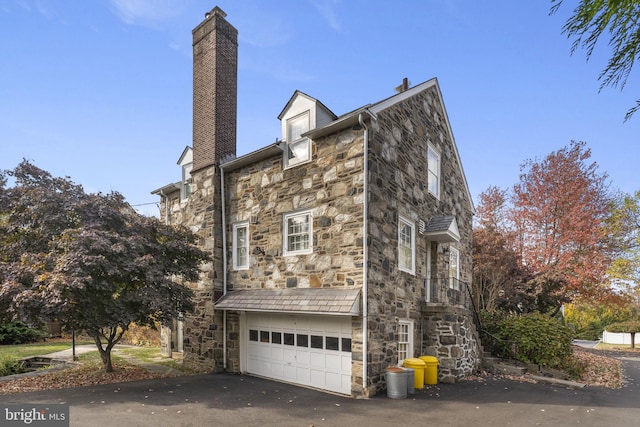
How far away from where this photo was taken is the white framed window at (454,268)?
1465 centimetres

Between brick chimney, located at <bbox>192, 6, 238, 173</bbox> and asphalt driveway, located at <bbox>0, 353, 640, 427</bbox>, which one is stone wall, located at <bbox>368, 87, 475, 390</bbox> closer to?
asphalt driveway, located at <bbox>0, 353, 640, 427</bbox>

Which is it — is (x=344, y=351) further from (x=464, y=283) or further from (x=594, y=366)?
(x=594, y=366)

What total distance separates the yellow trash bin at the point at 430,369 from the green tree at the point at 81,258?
6727mm

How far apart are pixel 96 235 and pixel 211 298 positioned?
4213mm

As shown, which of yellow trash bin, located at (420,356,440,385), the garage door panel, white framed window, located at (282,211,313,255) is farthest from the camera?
yellow trash bin, located at (420,356,440,385)

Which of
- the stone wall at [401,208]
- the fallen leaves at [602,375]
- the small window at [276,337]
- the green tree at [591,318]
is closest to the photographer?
the stone wall at [401,208]

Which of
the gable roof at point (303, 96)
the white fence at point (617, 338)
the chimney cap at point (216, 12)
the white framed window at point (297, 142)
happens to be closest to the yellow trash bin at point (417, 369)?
the white framed window at point (297, 142)

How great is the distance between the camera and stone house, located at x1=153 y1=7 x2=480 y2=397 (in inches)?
387

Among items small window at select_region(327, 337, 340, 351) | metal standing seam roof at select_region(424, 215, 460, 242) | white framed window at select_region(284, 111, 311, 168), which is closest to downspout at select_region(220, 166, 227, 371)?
white framed window at select_region(284, 111, 311, 168)

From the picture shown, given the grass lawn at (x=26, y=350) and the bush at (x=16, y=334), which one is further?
the bush at (x=16, y=334)

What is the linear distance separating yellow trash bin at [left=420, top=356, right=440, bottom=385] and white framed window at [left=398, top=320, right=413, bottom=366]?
470 millimetres

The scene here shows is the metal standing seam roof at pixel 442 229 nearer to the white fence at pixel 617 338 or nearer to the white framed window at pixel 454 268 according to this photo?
the white framed window at pixel 454 268

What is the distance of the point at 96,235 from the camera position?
9.36 m

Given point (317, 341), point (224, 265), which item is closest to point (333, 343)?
point (317, 341)
